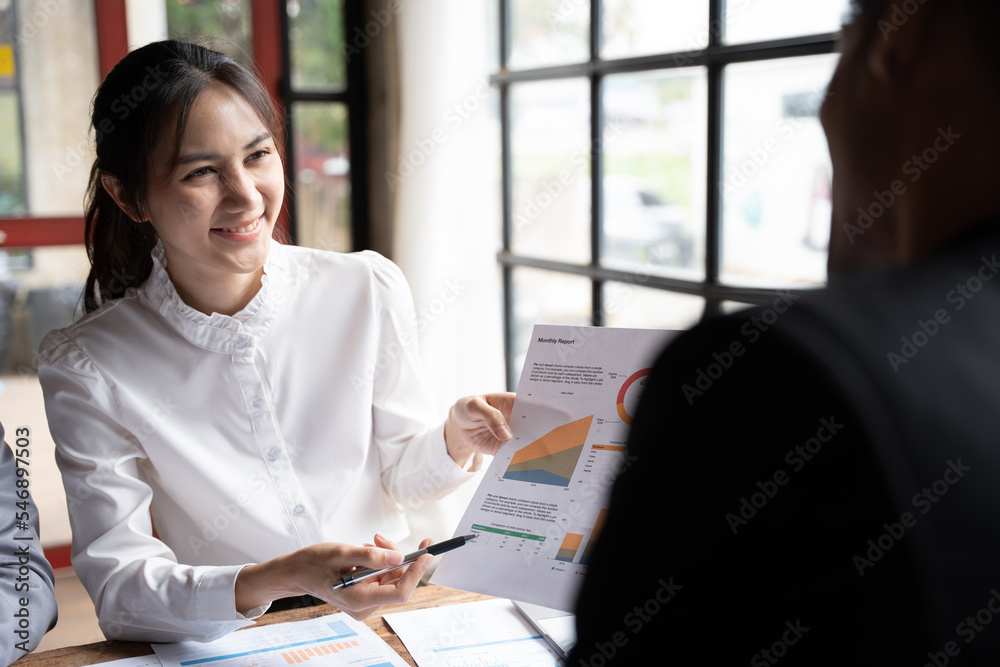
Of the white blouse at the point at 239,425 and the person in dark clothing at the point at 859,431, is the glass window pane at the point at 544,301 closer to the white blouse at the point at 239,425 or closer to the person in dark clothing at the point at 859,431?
the white blouse at the point at 239,425

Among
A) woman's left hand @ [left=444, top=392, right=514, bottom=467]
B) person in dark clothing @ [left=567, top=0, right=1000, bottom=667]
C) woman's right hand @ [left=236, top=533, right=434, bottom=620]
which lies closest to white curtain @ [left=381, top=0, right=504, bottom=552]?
woman's left hand @ [left=444, top=392, right=514, bottom=467]

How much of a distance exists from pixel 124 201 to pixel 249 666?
80 centimetres

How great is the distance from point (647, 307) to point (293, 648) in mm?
1456

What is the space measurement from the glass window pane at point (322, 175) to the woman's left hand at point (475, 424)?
6.47 feet

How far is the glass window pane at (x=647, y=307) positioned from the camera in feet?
6.81

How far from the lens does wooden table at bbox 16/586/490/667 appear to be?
1030 millimetres

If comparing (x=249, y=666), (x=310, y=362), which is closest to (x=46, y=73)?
(x=310, y=362)

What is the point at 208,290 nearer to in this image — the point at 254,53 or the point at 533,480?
the point at 533,480

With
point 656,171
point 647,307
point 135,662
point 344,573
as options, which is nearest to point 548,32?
point 656,171

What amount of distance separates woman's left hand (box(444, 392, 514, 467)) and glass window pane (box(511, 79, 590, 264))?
1209 mm

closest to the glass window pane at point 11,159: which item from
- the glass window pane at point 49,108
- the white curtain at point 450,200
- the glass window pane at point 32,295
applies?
the glass window pane at point 49,108

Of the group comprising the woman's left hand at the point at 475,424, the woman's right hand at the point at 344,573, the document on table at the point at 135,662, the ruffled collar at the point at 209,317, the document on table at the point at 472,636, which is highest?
the ruffled collar at the point at 209,317

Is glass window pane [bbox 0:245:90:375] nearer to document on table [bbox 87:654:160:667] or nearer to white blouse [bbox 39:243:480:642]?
white blouse [bbox 39:243:480:642]

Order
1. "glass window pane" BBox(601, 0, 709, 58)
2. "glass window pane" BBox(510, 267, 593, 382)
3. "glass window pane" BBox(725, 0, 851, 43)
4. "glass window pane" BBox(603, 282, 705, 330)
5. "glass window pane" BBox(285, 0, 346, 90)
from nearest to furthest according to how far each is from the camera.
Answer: "glass window pane" BBox(725, 0, 851, 43) < "glass window pane" BBox(601, 0, 709, 58) < "glass window pane" BBox(603, 282, 705, 330) < "glass window pane" BBox(510, 267, 593, 382) < "glass window pane" BBox(285, 0, 346, 90)
